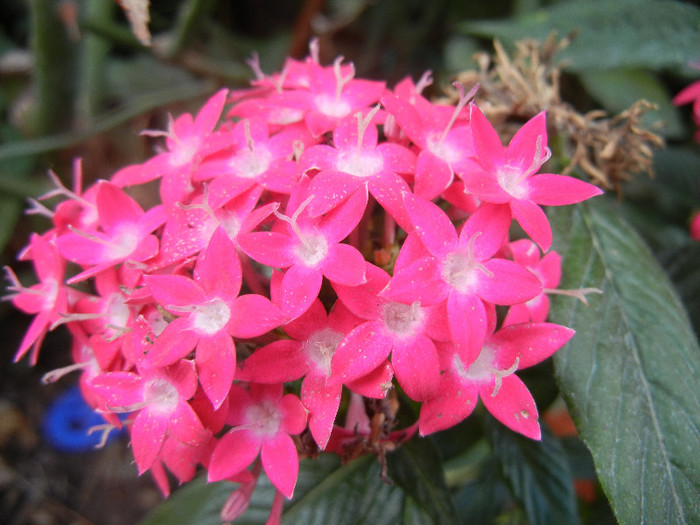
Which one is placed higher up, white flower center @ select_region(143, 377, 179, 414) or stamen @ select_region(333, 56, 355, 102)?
stamen @ select_region(333, 56, 355, 102)

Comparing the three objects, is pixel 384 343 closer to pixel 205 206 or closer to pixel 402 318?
pixel 402 318

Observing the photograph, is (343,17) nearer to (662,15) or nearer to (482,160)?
(662,15)

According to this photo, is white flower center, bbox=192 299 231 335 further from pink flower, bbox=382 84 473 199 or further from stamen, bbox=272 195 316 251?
pink flower, bbox=382 84 473 199

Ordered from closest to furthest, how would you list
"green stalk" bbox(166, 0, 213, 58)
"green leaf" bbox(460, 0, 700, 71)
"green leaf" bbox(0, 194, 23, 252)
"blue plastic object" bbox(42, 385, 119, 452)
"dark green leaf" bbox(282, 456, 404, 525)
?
1. "dark green leaf" bbox(282, 456, 404, 525)
2. "green leaf" bbox(460, 0, 700, 71)
3. "green stalk" bbox(166, 0, 213, 58)
4. "green leaf" bbox(0, 194, 23, 252)
5. "blue plastic object" bbox(42, 385, 119, 452)

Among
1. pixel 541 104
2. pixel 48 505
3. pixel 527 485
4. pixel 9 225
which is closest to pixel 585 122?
pixel 541 104

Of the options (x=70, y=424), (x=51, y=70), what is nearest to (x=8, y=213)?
(x=51, y=70)

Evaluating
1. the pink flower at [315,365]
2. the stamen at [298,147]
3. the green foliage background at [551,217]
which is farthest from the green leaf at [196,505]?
the stamen at [298,147]

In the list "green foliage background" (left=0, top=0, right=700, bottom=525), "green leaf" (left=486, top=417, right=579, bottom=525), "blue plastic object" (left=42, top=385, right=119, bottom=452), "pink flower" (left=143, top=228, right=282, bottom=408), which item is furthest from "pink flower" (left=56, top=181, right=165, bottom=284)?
"blue plastic object" (left=42, top=385, right=119, bottom=452)
